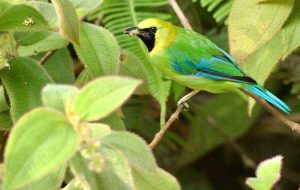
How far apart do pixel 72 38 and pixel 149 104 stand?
1.31 meters

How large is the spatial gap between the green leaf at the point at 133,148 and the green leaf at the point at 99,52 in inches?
16.9

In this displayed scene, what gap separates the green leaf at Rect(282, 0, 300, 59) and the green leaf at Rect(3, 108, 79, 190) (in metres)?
0.87

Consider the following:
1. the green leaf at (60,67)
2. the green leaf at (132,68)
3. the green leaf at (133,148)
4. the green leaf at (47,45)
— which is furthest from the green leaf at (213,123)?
the green leaf at (133,148)

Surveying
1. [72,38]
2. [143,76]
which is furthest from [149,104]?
[72,38]

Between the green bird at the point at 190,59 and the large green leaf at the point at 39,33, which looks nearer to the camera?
the large green leaf at the point at 39,33

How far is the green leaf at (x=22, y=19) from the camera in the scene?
4.41 ft

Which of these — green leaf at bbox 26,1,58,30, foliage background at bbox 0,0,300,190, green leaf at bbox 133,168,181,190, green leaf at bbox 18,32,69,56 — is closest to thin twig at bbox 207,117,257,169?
foliage background at bbox 0,0,300,190

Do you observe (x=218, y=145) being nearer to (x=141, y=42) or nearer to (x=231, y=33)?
(x=141, y=42)

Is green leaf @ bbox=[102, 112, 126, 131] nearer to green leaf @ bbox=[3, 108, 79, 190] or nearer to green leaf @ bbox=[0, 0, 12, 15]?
green leaf @ bbox=[0, 0, 12, 15]

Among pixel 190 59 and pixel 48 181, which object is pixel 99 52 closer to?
pixel 48 181

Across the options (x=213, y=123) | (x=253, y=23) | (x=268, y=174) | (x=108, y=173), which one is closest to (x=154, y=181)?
(x=108, y=173)

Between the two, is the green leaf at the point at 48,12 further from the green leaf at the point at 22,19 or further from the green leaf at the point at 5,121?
the green leaf at the point at 5,121

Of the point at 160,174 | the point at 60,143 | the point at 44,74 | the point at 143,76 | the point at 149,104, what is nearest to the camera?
the point at 60,143

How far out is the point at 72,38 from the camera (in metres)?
1.27
